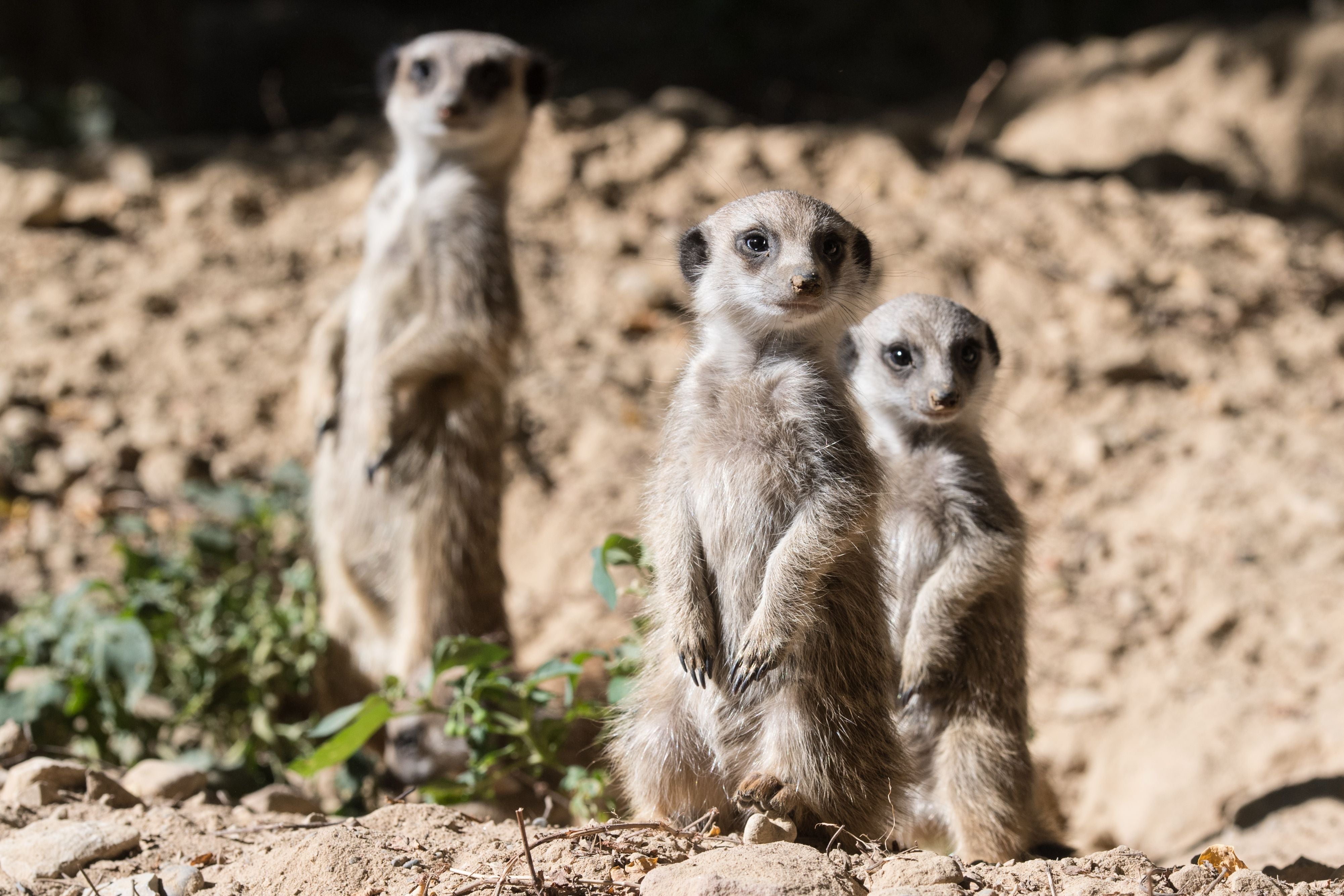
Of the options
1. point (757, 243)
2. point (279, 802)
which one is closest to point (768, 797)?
point (757, 243)

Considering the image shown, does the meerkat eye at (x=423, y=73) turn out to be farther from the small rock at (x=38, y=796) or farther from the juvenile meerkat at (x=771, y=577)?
the small rock at (x=38, y=796)

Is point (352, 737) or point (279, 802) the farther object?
point (279, 802)

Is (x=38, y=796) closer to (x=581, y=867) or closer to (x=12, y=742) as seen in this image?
(x=12, y=742)

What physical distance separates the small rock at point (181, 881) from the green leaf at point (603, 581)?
0.85 meters

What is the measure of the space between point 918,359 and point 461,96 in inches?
65.5

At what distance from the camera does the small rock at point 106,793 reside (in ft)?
8.34

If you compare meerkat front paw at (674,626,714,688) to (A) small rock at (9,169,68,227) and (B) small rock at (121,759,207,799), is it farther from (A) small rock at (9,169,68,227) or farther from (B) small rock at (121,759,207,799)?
(A) small rock at (9,169,68,227)

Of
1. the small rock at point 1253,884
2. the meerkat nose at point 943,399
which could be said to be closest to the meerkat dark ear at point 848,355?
the meerkat nose at point 943,399

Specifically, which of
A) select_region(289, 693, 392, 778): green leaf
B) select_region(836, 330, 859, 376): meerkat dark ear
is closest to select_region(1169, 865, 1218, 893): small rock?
select_region(836, 330, 859, 376): meerkat dark ear

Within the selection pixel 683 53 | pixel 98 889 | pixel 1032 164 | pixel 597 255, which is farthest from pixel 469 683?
pixel 683 53

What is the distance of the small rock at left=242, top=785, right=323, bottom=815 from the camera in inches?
114

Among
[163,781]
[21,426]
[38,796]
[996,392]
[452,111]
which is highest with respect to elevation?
[452,111]

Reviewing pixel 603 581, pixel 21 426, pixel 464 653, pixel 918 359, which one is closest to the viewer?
pixel 603 581

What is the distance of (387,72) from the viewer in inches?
159
